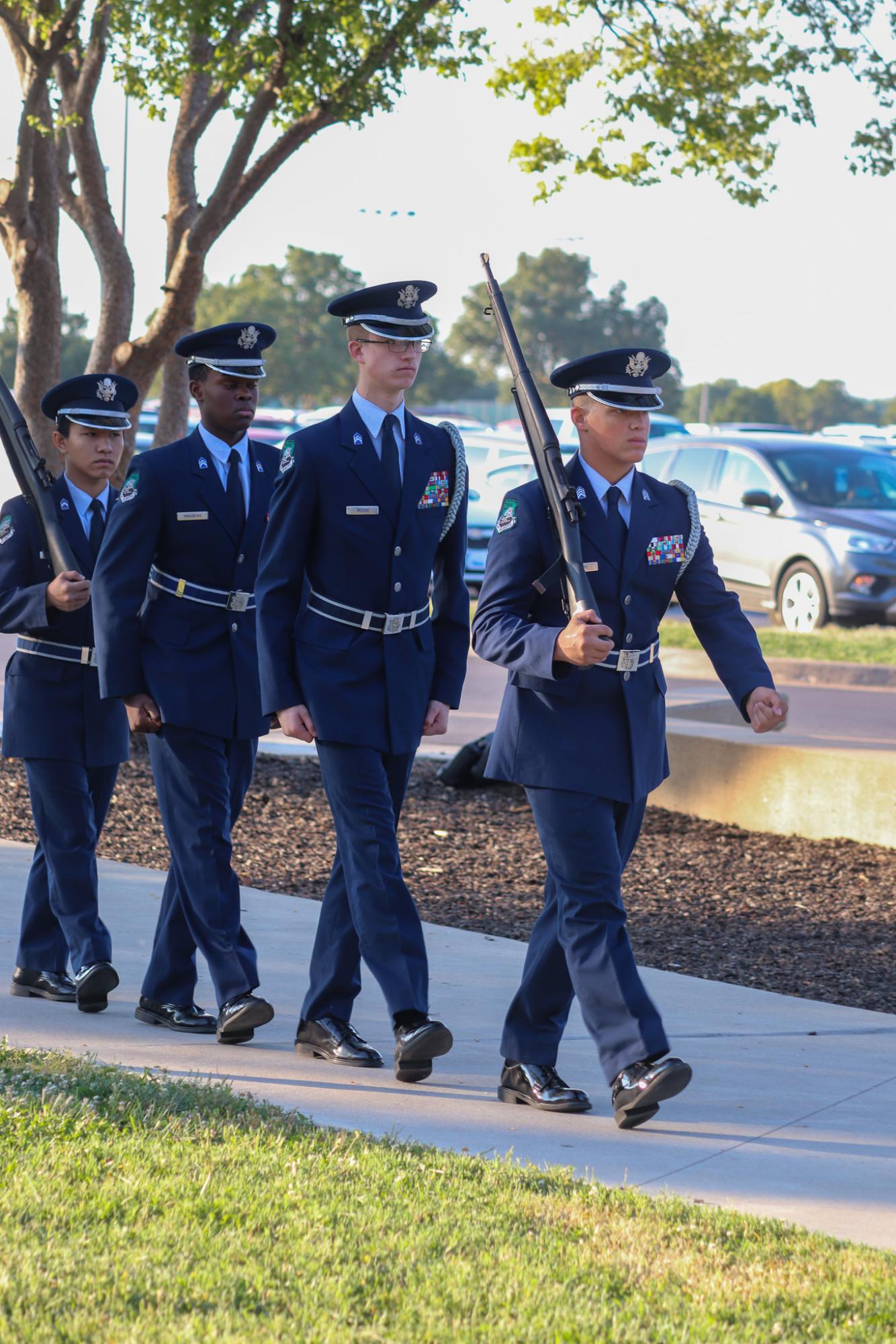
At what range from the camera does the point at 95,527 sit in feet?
19.8

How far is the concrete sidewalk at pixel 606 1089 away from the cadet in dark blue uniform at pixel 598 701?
0.22m

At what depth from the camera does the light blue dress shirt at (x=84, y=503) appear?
238 inches

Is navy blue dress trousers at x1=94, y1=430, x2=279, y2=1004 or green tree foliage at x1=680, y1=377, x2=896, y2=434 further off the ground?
green tree foliage at x1=680, y1=377, x2=896, y2=434

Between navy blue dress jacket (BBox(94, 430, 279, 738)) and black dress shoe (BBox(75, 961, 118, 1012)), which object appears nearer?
navy blue dress jacket (BBox(94, 430, 279, 738))

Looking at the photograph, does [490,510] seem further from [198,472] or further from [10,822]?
[198,472]

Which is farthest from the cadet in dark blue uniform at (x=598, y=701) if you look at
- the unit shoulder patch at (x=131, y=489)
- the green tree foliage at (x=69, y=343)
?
the green tree foliage at (x=69, y=343)

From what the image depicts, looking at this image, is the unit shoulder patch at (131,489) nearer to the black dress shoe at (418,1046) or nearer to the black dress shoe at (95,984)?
the black dress shoe at (95,984)

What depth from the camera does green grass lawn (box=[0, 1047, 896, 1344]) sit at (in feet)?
11.1

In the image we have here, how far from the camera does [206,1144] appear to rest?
435cm

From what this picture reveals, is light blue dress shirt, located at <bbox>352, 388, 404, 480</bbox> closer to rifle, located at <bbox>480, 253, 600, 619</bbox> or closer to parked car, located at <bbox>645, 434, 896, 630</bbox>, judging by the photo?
rifle, located at <bbox>480, 253, 600, 619</bbox>

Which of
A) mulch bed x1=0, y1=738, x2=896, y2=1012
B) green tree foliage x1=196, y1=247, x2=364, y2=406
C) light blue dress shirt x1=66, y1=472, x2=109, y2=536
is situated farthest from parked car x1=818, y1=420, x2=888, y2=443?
green tree foliage x1=196, y1=247, x2=364, y2=406

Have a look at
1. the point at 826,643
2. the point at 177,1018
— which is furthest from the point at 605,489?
the point at 826,643

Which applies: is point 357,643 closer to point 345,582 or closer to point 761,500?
point 345,582

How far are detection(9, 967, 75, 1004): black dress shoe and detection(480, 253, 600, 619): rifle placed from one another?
220cm
